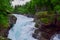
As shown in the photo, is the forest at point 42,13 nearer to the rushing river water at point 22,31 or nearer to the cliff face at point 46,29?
the cliff face at point 46,29

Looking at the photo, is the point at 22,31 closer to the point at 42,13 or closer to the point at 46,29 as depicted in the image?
the point at 42,13

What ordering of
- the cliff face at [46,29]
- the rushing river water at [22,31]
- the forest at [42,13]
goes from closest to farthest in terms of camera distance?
the forest at [42,13]
the cliff face at [46,29]
the rushing river water at [22,31]

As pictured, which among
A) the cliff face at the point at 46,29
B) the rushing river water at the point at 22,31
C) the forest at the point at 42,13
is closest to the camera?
the forest at the point at 42,13

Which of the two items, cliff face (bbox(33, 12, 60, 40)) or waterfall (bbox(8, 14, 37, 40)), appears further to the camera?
waterfall (bbox(8, 14, 37, 40))

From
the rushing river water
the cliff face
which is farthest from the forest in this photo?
the rushing river water

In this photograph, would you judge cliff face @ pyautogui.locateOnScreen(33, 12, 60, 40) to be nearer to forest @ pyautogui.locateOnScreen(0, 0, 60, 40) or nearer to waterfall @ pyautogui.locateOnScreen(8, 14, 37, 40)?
forest @ pyautogui.locateOnScreen(0, 0, 60, 40)

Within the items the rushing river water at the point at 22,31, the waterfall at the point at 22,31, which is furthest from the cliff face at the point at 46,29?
the waterfall at the point at 22,31

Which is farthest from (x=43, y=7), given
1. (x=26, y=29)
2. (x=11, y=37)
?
(x=11, y=37)

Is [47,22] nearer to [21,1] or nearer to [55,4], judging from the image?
[55,4]

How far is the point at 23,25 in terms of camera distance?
24.7 meters

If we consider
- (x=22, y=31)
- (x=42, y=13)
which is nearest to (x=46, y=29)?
(x=42, y=13)

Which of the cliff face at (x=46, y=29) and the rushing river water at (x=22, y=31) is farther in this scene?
the rushing river water at (x=22, y=31)

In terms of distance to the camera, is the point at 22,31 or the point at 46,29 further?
the point at 22,31

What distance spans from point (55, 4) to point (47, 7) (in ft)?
10.7
